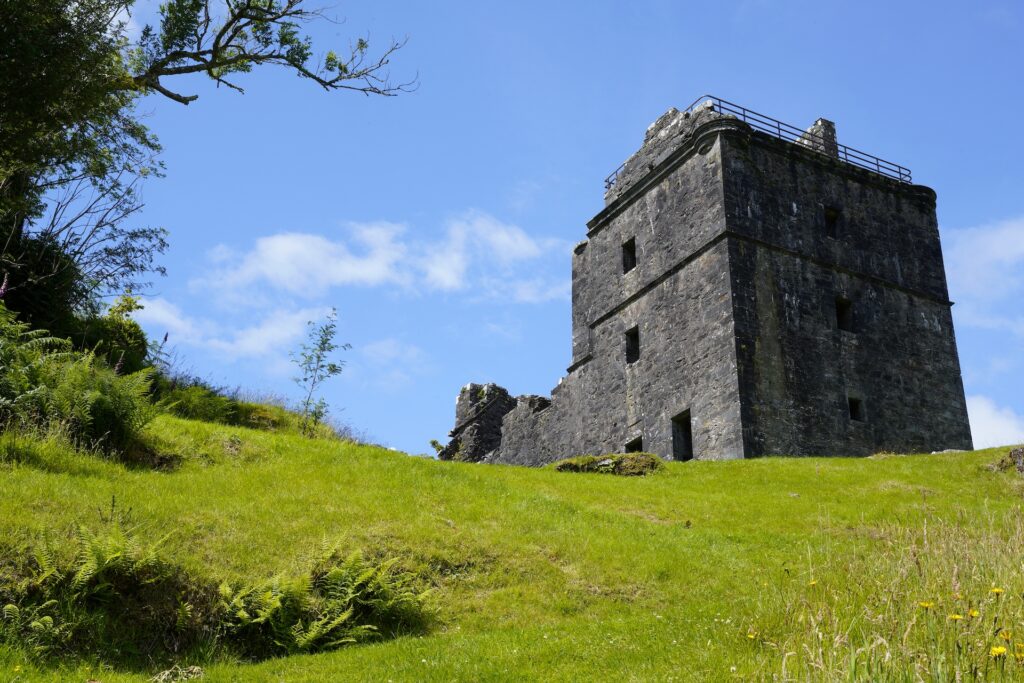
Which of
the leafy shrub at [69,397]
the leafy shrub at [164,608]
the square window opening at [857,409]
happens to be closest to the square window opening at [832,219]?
the square window opening at [857,409]

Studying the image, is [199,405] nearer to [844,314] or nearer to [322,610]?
[322,610]

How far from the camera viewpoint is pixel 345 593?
10250 mm

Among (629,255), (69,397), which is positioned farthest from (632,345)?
(69,397)

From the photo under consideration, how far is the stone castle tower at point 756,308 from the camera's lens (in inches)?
1005

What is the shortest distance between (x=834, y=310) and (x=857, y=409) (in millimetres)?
2816

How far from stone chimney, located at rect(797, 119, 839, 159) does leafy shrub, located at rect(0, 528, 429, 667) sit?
23.5 meters

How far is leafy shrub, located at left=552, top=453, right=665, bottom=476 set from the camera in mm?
20250

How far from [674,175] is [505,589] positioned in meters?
20.1

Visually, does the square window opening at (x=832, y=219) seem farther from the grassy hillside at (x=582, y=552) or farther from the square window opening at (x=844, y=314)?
the grassy hillside at (x=582, y=552)

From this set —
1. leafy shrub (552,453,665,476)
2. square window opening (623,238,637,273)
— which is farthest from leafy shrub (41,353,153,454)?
square window opening (623,238,637,273)

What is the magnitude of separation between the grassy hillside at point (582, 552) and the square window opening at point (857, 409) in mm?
7585

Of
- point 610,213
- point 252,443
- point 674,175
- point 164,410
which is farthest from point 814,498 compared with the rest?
point 610,213

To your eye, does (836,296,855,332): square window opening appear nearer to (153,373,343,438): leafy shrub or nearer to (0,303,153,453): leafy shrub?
(153,373,343,438): leafy shrub

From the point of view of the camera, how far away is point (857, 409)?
87.6 feet
